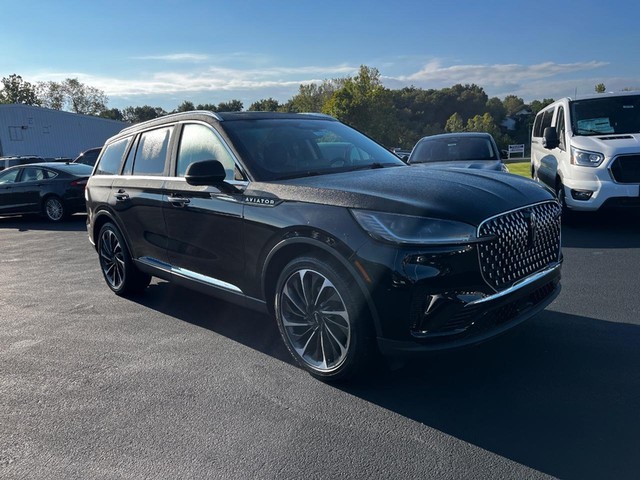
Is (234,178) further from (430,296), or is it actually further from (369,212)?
(430,296)

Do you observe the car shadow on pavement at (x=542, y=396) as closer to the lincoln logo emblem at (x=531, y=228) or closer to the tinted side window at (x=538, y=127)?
the lincoln logo emblem at (x=531, y=228)

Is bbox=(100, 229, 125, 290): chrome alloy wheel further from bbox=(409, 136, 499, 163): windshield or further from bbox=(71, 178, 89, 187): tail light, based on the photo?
bbox=(71, 178, 89, 187): tail light

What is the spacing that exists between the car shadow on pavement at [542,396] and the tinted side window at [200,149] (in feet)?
6.69

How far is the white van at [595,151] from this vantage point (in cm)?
780

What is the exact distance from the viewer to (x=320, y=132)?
4.96 metres

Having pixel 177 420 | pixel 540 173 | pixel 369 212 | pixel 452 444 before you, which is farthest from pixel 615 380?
pixel 540 173

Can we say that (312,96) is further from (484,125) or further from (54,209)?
(54,209)

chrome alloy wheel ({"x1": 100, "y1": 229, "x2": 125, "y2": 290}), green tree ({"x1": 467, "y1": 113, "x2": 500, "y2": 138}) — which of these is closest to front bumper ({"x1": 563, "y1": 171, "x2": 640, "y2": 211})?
chrome alloy wheel ({"x1": 100, "y1": 229, "x2": 125, "y2": 290})

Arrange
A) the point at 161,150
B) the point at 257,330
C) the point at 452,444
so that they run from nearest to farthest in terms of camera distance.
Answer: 1. the point at 452,444
2. the point at 257,330
3. the point at 161,150

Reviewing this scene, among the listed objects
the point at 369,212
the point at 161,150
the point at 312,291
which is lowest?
the point at 312,291

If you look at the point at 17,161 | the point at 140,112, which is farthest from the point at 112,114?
the point at 17,161

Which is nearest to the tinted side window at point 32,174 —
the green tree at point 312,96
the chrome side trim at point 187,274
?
the chrome side trim at point 187,274

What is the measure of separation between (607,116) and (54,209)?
12576 mm

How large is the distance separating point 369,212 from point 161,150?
2.69 meters
